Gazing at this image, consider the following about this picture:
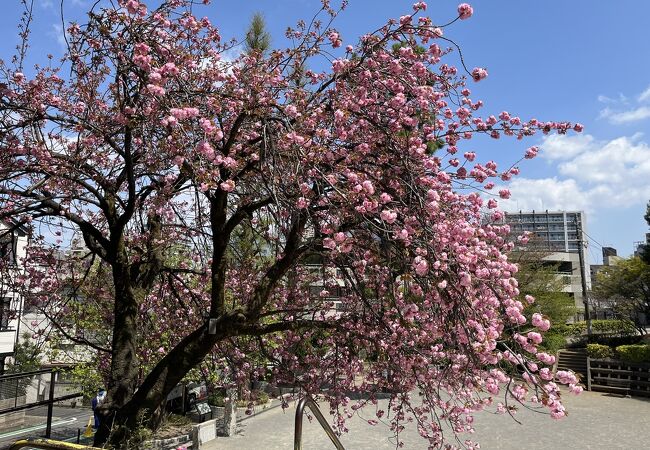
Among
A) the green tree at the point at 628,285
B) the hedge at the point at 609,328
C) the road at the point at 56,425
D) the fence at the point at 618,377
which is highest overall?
the green tree at the point at 628,285

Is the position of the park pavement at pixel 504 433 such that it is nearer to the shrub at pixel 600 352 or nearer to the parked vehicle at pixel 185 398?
the parked vehicle at pixel 185 398

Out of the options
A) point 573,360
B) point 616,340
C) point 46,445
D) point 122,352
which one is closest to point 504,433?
point 122,352

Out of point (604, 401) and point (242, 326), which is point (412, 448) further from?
point (604, 401)

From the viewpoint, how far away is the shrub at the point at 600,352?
65.9ft

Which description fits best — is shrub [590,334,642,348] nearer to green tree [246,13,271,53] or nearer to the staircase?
the staircase

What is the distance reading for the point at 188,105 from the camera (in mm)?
4152

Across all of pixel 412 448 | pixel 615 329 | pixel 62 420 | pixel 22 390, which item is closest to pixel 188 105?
pixel 412 448

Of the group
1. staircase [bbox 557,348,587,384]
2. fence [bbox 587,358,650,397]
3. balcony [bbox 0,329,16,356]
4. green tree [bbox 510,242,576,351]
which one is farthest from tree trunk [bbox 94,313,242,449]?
staircase [bbox 557,348,587,384]

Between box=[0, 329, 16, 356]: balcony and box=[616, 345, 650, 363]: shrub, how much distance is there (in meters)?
24.1

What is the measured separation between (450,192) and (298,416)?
2211 mm

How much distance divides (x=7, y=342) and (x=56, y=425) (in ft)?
19.5

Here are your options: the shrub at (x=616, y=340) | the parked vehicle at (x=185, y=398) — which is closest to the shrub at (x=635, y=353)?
the shrub at (x=616, y=340)

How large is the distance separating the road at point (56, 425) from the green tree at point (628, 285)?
92.6 feet

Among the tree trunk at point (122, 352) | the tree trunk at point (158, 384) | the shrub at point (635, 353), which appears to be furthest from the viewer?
the shrub at point (635, 353)
